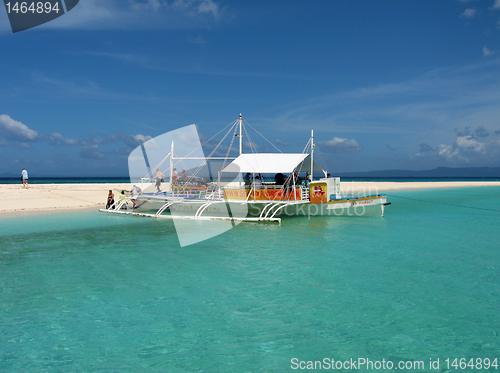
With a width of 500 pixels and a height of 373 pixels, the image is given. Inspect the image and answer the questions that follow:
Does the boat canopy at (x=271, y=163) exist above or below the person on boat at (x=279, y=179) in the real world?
above

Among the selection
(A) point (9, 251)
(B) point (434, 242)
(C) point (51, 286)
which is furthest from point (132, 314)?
(B) point (434, 242)

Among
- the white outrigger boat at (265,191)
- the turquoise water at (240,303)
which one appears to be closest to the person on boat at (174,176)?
the white outrigger boat at (265,191)

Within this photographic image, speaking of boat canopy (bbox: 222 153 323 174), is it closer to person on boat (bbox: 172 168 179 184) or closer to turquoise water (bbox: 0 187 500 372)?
person on boat (bbox: 172 168 179 184)

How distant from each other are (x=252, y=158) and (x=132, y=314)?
600 inches

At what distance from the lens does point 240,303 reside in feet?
23.7

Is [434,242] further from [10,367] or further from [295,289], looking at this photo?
[10,367]

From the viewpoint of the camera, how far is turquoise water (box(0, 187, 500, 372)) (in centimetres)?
534

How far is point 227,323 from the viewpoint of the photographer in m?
6.32

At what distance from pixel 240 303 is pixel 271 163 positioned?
1351 centimetres

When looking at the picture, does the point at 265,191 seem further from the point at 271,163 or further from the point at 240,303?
the point at 240,303

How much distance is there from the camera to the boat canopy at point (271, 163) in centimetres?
1930

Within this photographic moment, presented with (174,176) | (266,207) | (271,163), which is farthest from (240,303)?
(174,176)

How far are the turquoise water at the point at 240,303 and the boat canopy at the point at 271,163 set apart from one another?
249 inches

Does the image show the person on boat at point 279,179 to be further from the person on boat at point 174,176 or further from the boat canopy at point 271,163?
the person on boat at point 174,176
